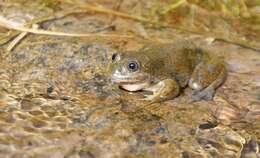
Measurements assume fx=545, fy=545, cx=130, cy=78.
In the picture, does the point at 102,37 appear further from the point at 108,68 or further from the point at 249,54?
the point at 249,54

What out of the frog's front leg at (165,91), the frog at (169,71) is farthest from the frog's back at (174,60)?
the frog's front leg at (165,91)

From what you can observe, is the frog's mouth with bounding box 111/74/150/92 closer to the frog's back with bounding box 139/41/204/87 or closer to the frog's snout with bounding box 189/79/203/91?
the frog's back with bounding box 139/41/204/87

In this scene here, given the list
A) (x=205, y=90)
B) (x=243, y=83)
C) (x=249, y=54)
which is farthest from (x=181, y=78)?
(x=249, y=54)

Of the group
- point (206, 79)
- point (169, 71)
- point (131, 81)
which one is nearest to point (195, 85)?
point (206, 79)

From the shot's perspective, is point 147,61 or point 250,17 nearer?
point 147,61

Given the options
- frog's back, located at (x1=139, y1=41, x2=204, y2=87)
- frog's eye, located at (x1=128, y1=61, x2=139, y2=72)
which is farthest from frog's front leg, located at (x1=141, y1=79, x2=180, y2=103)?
frog's eye, located at (x1=128, y1=61, x2=139, y2=72)

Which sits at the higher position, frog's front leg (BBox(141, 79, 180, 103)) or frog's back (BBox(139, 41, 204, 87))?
frog's back (BBox(139, 41, 204, 87))

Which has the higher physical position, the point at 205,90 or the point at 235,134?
the point at 205,90
